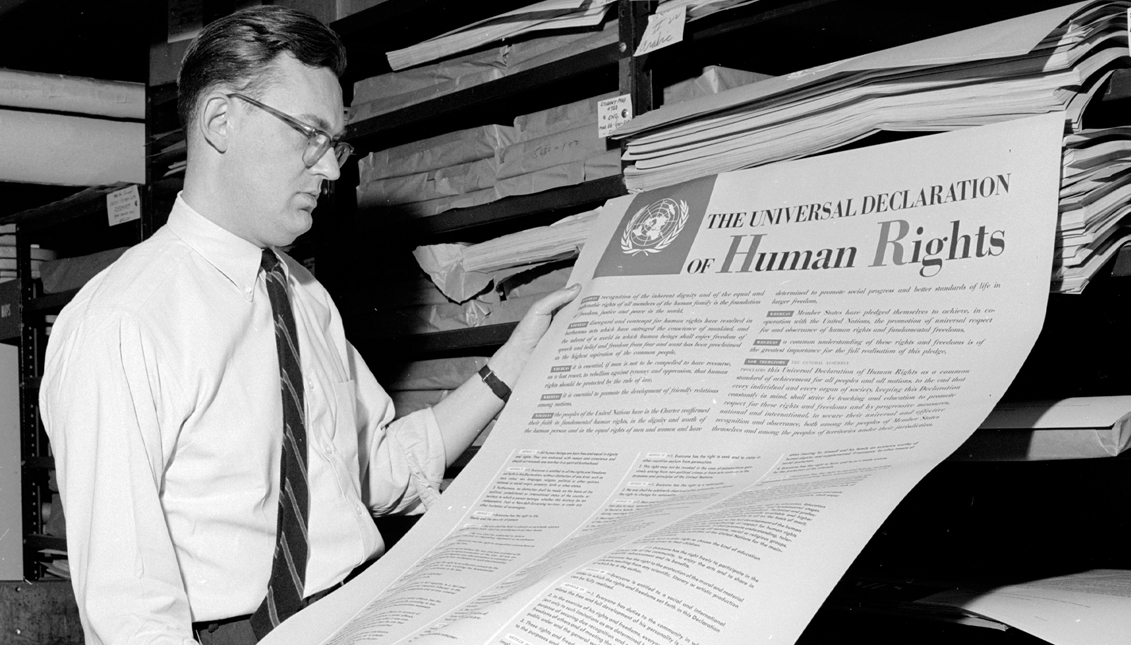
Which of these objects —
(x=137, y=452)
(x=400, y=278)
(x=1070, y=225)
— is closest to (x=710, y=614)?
(x=1070, y=225)

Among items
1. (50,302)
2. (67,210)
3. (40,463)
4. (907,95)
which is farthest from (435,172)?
(40,463)

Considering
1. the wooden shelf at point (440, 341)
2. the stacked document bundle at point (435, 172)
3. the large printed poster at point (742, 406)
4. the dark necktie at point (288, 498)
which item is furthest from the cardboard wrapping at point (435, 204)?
the large printed poster at point (742, 406)

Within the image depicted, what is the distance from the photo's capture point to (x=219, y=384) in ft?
4.40

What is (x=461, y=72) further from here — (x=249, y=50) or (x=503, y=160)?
(x=249, y=50)

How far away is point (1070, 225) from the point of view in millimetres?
979

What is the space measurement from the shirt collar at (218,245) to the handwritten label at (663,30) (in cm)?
62

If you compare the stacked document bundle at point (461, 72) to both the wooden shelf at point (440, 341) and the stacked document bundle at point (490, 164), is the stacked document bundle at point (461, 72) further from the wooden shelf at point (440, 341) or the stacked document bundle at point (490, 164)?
the wooden shelf at point (440, 341)

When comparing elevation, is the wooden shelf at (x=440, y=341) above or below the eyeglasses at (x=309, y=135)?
below

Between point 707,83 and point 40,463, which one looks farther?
point 40,463

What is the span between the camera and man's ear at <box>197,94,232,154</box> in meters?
1.38

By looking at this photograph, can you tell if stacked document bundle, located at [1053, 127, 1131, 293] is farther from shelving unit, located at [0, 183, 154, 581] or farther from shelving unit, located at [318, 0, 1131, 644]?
shelving unit, located at [0, 183, 154, 581]

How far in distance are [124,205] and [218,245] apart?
1.31 metres

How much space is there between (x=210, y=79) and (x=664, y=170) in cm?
62

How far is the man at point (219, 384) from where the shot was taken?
118 cm
